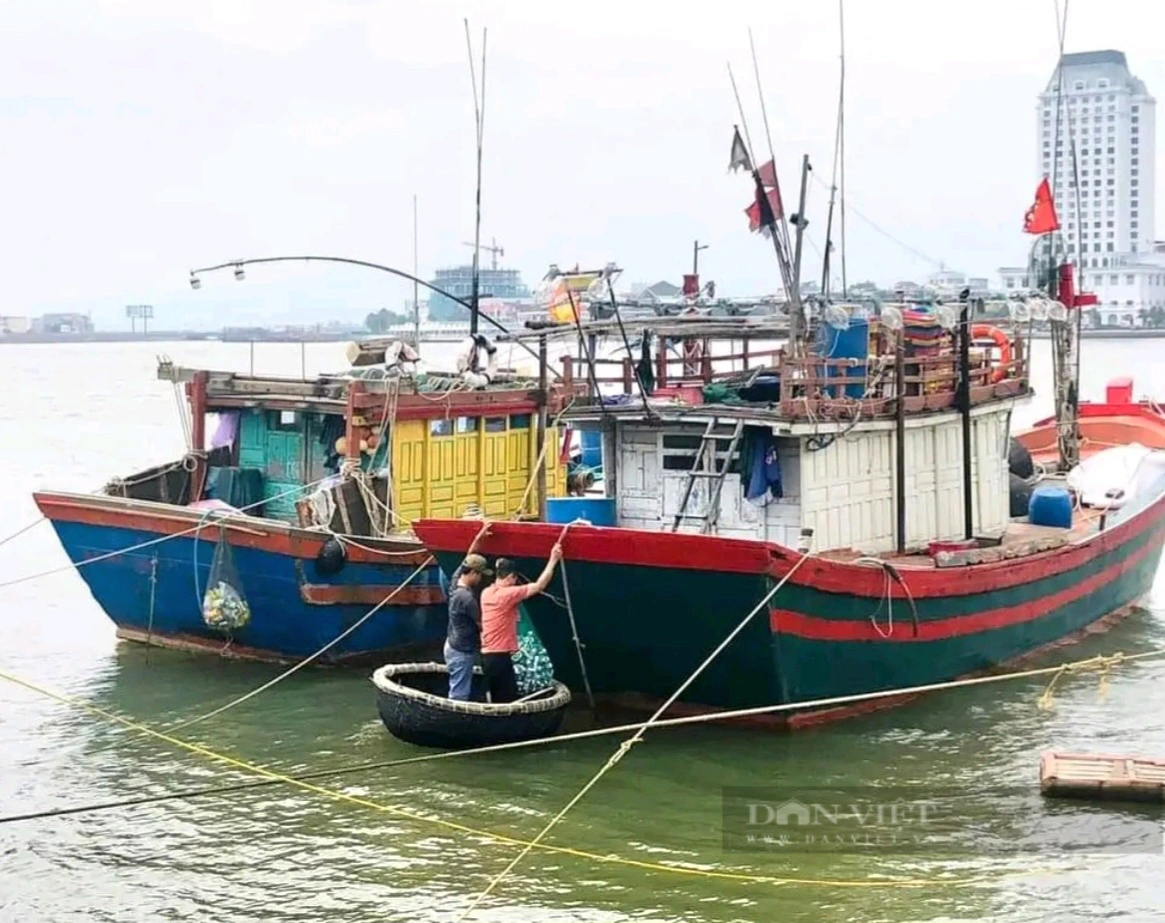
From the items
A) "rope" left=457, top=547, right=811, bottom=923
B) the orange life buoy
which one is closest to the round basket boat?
"rope" left=457, top=547, right=811, bottom=923

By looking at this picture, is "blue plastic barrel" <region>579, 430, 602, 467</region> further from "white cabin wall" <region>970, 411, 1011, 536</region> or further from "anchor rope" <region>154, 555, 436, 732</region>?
"white cabin wall" <region>970, 411, 1011, 536</region>

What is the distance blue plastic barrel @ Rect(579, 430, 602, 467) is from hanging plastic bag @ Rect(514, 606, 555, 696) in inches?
339

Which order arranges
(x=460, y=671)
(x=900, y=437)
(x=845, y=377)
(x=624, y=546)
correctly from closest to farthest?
(x=624, y=546) < (x=460, y=671) < (x=845, y=377) < (x=900, y=437)

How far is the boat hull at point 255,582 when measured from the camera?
18.2 metres

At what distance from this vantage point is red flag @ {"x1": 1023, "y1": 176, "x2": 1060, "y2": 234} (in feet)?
78.9

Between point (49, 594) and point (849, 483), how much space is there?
47.4 ft

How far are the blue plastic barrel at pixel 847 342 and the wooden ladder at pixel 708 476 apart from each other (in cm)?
145

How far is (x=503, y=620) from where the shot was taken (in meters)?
14.9

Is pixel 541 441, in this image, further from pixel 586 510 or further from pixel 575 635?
pixel 575 635

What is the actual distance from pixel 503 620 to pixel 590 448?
11.0m

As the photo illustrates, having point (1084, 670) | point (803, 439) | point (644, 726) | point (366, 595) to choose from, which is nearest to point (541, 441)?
point (366, 595)

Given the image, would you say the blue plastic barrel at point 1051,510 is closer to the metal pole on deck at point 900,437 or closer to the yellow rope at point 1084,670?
the yellow rope at point 1084,670

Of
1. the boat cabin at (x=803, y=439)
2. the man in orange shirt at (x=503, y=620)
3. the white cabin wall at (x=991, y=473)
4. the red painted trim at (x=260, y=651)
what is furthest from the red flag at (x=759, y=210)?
the red painted trim at (x=260, y=651)

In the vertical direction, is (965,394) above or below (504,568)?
above
